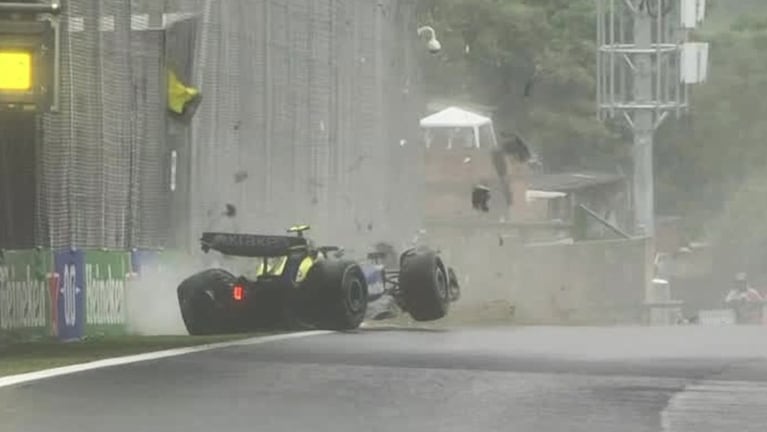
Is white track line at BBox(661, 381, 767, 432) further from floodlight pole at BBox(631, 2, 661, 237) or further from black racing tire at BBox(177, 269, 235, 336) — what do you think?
floodlight pole at BBox(631, 2, 661, 237)

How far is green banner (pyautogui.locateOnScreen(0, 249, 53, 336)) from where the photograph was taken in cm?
1758

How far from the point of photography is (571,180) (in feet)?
201

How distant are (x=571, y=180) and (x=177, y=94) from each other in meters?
40.1

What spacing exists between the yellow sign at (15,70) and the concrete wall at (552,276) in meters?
24.7

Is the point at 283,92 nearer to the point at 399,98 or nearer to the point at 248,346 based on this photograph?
the point at 399,98

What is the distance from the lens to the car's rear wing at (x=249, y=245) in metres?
19.2

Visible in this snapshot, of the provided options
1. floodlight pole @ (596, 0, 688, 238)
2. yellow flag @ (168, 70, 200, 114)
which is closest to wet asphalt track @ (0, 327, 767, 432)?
yellow flag @ (168, 70, 200, 114)

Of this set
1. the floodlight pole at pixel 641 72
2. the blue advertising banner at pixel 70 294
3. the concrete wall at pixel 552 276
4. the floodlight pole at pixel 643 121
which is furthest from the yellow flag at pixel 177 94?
the floodlight pole at pixel 641 72

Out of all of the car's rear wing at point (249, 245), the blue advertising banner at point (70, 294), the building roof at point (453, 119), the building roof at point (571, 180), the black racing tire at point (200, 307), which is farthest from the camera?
the building roof at point (571, 180)

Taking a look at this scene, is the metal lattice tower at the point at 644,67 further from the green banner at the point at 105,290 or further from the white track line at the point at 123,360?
the white track line at the point at 123,360

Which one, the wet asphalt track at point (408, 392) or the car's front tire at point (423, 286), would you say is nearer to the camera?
the wet asphalt track at point (408, 392)

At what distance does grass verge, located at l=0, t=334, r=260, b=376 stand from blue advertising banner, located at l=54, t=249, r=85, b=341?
0.79ft

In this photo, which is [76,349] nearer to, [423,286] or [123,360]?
[123,360]

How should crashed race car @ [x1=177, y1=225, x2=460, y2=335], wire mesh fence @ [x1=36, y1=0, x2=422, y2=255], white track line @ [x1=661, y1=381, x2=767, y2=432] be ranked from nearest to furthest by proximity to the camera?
white track line @ [x1=661, y1=381, x2=767, y2=432] → crashed race car @ [x1=177, y1=225, x2=460, y2=335] → wire mesh fence @ [x1=36, y1=0, x2=422, y2=255]
